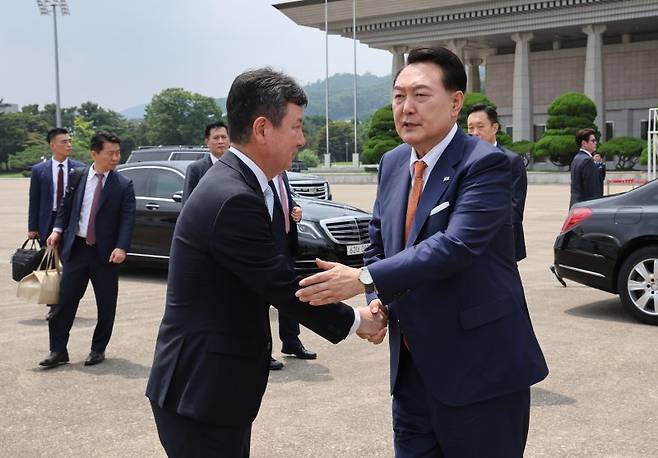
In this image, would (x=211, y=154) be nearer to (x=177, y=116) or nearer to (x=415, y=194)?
(x=415, y=194)

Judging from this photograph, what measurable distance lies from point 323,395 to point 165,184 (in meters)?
6.29

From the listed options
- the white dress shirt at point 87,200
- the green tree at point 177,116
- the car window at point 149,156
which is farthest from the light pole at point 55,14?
the green tree at point 177,116

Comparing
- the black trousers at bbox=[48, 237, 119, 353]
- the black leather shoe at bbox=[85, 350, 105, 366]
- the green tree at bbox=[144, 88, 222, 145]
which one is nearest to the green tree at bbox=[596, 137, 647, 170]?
the black trousers at bbox=[48, 237, 119, 353]

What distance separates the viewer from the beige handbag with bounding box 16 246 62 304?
6.41 metres

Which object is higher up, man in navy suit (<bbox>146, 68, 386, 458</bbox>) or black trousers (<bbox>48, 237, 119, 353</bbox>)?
man in navy suit (<bbox>146, 68, 386, 458</bbox>)

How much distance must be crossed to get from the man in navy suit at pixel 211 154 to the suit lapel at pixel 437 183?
4425 mm

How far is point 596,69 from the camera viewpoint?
53.2 meters

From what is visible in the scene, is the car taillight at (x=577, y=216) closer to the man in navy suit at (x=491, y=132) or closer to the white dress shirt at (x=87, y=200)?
the man in navy suit at (x=491, y=132)

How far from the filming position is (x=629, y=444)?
437cm

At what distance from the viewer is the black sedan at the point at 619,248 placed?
297 inches

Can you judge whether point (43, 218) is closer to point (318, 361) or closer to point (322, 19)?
point (318, 361)

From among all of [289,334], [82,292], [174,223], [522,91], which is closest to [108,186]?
[82,292]

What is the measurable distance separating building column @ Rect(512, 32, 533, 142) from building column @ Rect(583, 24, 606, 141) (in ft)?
14.5

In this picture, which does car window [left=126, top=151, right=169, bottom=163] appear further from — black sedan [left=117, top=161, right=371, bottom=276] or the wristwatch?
the wristwatch
